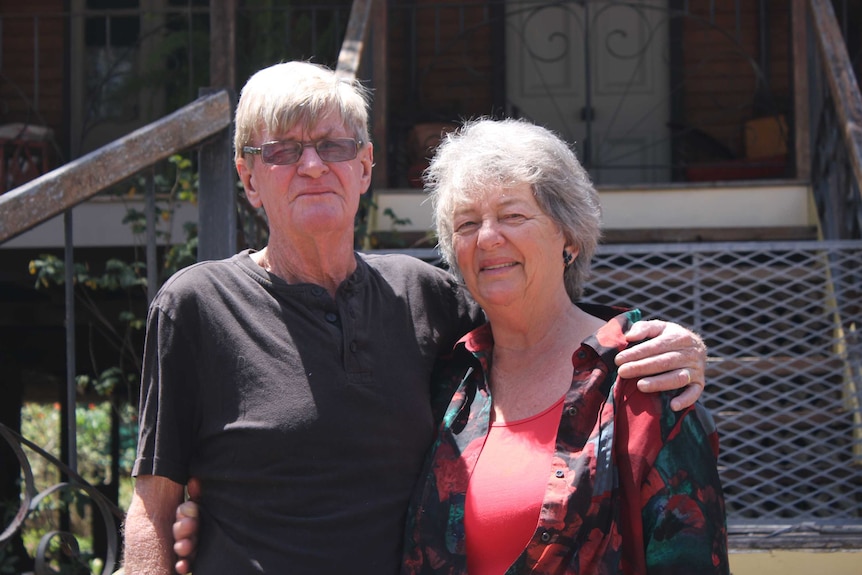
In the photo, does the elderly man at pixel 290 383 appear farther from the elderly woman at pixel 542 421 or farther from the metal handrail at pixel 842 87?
the metal handrail at pixel 842 87

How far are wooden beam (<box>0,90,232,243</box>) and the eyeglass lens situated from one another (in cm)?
70

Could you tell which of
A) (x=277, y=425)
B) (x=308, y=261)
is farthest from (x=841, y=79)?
(x=277, y=425)

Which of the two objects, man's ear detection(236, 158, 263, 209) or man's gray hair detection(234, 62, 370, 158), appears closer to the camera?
man's gray hair detection(234, 62, 370, 158)

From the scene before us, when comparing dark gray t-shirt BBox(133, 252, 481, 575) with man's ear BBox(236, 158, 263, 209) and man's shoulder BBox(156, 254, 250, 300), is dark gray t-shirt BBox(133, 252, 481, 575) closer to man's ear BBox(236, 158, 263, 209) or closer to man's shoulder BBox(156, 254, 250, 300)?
man's shoulder BBox(156, 254, 250, 300)

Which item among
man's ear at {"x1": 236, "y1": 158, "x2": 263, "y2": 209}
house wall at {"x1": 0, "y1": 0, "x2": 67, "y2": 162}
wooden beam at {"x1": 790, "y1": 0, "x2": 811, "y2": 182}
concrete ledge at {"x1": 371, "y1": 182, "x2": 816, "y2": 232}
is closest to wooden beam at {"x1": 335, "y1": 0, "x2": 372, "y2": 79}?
concrete ledge at {"x1": 371, "y1": 182, "x2": 816, "y2": 232}

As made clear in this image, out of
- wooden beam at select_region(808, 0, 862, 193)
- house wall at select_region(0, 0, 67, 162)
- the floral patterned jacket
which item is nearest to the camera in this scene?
the floral patterned jacket

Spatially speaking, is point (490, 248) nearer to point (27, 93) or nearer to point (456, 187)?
point (456, 187)

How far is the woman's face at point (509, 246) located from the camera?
7.01 feet

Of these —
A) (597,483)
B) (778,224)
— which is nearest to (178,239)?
(778,224)

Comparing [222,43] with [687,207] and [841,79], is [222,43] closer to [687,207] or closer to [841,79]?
[687,207]

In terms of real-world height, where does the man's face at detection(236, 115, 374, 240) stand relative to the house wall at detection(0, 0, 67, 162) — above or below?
below

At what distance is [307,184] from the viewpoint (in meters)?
2.06

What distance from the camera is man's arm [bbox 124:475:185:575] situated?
76.3 inches

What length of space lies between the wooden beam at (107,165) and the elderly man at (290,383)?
0.61 metres
